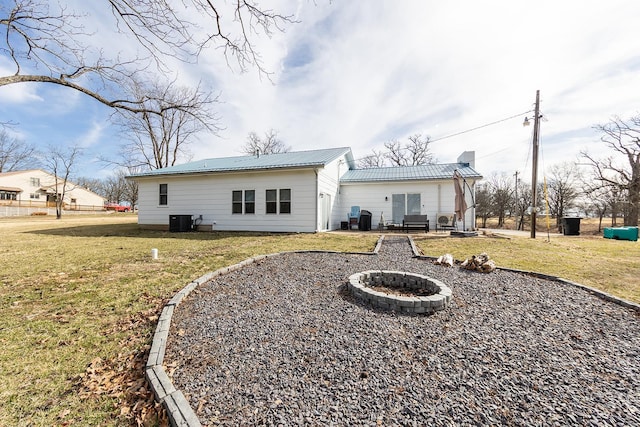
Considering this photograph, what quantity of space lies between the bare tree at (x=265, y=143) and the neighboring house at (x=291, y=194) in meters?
18.5

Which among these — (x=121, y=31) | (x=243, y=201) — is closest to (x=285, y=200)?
(x=243, y=201)

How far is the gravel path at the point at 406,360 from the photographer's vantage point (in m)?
1.64

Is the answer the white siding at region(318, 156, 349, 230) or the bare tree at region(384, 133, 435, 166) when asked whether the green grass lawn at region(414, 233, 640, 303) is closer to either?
the white siding at region(318, 156, 349, 230)

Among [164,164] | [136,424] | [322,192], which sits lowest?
[136,424]

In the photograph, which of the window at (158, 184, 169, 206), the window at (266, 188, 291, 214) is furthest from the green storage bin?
the window at (158, 184, 169, 206)

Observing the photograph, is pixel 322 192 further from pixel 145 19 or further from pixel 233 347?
pixel 233 347

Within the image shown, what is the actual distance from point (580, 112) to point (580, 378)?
15.2 m

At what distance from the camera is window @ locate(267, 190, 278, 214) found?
11.5 meters

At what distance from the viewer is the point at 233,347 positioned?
7.93 ft

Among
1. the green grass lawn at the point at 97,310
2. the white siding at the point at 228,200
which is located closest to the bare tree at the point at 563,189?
the green grass lawn at the point at 97,310

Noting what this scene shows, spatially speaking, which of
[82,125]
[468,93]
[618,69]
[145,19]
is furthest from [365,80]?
[82,125]

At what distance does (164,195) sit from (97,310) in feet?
38.3

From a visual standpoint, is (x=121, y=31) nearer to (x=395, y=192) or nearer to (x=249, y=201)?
(x=249, y=201)

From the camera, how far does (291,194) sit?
11.3m
